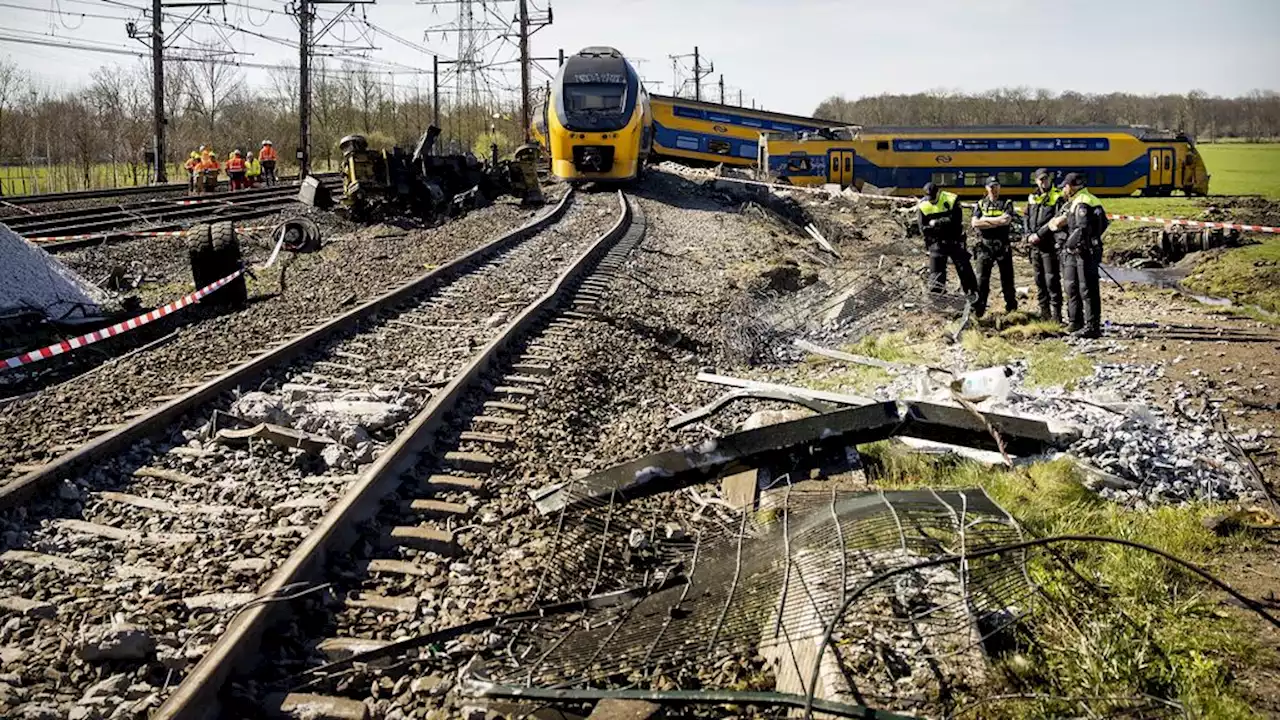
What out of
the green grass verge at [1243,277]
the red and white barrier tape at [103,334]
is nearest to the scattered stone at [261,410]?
the red and white barrier tape at [103,334]

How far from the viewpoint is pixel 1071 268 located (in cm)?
927

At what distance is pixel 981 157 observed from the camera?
1207 inches

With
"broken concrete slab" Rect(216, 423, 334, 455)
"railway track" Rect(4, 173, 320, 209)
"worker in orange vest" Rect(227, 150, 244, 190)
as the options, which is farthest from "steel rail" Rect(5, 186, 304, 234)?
"broken concrete slab" Rect(216, 423, 334, 455)

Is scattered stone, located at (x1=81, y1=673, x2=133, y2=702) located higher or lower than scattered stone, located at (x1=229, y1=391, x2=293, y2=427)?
lower

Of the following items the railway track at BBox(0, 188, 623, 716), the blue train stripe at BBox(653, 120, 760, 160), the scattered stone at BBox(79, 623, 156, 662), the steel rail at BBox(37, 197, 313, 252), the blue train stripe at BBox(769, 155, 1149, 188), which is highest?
the blue train stripe at BBox(653, 120, 760, 160)

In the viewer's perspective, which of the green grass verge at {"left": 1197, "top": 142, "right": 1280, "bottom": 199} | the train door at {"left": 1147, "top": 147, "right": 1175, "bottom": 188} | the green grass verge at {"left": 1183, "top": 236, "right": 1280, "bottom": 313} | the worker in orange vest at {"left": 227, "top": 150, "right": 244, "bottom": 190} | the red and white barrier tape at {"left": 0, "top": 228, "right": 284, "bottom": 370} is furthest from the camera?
the green grass verge at {"left": 1197, "top": 142, "right": 1280, "bottom": 199}

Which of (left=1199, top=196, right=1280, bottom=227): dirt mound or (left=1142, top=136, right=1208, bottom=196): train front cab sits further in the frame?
(left=1142, top=136, right=1208, bottom=196): train front cab

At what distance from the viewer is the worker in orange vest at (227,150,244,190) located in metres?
28.1

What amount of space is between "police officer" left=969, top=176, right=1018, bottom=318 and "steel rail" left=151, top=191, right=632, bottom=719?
224 inches

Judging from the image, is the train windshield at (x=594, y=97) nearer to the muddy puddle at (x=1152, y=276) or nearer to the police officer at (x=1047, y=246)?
the muddy puddle at (x=1152, y=276)

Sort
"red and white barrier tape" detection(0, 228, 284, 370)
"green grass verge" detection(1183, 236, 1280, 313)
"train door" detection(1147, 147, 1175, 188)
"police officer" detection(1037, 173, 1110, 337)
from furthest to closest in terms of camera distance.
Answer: "train door" detection(1147, 147, 1175, 188), "green grass verge" detection(1183, 236, 1280, 313), "police officer" detection(1037, 173, 1110, 337), "red and white barrier tape" detection(0, 228, 284, 370)

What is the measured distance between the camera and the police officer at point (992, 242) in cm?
1061

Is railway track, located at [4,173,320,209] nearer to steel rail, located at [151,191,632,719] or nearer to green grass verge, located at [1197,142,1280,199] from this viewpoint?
steel rail, located at [151,191,632,719]

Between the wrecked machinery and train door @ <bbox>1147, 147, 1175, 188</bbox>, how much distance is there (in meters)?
21.9
